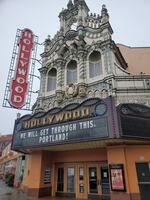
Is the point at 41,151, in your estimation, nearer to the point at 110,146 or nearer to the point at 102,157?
the point at 102,157

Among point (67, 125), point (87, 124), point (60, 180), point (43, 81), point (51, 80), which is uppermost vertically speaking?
point (51, 80)

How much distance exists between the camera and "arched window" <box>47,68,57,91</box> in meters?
18.0

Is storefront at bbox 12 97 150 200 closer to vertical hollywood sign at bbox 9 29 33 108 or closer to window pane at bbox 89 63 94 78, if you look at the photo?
vertical hollywood sign at bbox 9 29 33 108

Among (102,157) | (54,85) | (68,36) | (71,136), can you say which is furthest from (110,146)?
(68,36)

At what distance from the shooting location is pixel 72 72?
A: 17094 millimetres

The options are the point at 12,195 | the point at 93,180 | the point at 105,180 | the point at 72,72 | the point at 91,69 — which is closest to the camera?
the point at 105,180

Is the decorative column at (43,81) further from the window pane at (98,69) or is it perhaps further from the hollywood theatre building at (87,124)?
the window pane at (98,69)

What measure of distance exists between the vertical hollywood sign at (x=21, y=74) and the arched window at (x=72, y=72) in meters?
4.16

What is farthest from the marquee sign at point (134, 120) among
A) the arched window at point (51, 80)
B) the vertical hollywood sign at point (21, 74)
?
the vertical hollywood sign at point (21, 74)

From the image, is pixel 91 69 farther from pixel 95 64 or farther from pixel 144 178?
pixel 144 178

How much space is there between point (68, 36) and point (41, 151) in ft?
40.0

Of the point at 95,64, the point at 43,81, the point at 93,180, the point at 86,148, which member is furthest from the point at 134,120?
the point at 43,81

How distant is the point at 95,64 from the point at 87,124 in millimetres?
7133

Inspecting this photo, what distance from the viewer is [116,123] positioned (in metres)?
9.66
